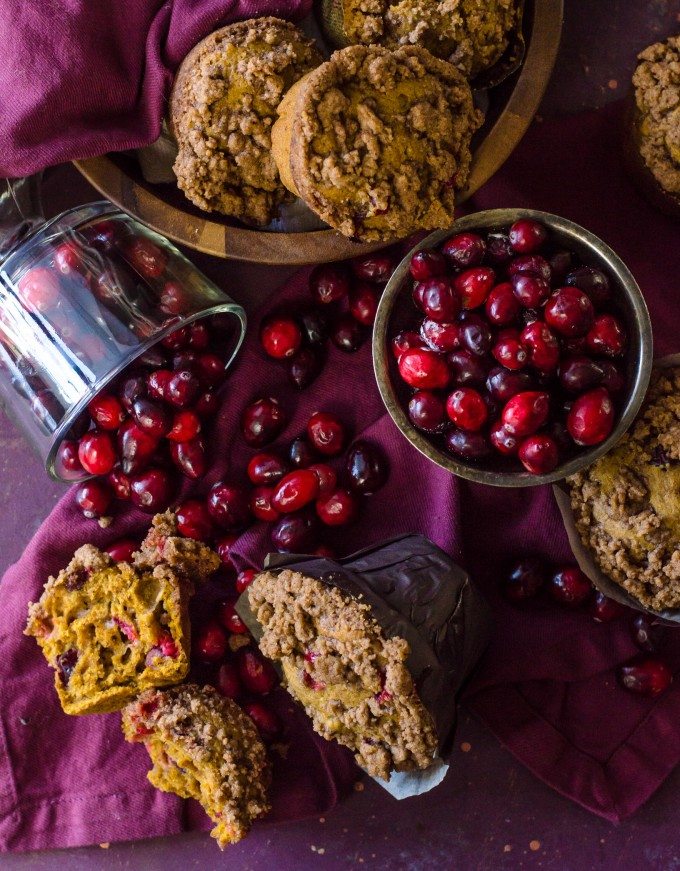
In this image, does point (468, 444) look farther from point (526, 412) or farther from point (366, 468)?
point (366, 468)

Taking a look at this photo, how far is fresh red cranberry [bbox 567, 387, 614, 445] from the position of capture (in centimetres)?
137

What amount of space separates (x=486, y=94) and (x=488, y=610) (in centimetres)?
101

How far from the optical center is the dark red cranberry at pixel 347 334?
177 centimetres

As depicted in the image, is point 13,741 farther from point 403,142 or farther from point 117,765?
point 403,142

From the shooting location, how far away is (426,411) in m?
1.44

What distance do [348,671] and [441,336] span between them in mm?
607

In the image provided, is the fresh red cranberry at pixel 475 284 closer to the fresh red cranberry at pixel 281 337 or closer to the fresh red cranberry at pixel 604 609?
the fresh red cranberry at pixel 281 337

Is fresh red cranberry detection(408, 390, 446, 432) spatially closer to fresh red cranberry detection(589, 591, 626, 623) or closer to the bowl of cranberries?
the bowl of cranberries

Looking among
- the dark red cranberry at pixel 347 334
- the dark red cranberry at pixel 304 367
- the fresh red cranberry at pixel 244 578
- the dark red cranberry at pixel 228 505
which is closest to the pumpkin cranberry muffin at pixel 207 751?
the fresh red cranberry at pixel 244 578

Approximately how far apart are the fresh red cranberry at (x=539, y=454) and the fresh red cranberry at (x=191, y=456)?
0.72 m

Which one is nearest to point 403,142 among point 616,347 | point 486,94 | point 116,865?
point 486,94

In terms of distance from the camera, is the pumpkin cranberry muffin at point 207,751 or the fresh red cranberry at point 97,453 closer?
the pumpkin cranberry muffin at point 207,751

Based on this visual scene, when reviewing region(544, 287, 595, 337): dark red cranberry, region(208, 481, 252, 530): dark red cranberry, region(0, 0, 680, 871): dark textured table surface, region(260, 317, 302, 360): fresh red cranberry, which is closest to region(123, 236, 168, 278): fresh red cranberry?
region(260, 317, 302, 360): fresh red cranberry

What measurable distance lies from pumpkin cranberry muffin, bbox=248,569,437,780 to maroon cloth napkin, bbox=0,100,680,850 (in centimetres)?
34
